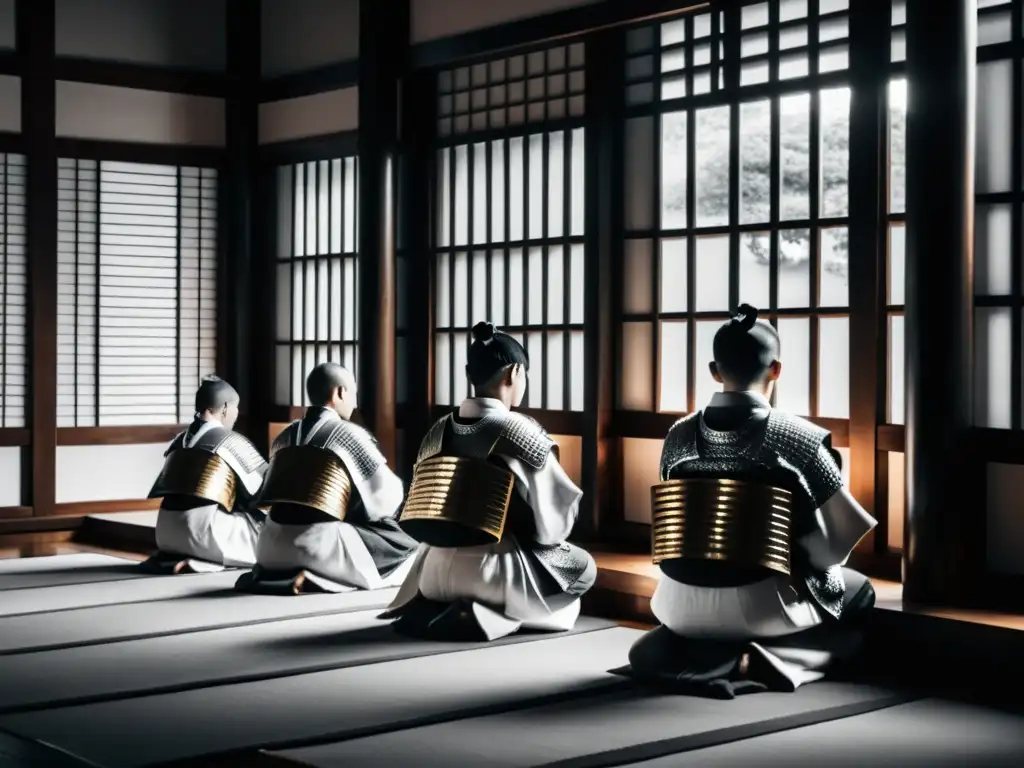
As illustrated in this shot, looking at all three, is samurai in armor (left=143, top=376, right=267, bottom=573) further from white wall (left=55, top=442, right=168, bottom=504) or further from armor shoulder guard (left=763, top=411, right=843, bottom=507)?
armor shoulder guard (left=763, top=411, right=843, bottom=507)

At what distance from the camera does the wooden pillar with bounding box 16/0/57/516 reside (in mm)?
7867

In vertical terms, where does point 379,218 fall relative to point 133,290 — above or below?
above

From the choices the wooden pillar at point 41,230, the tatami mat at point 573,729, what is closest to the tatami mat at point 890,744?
the tatami mat at point 573,729

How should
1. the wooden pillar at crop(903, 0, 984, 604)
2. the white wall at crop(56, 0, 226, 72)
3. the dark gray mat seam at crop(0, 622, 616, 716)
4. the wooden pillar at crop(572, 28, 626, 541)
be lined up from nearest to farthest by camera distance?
the dark gray mat seam at crop(0, 622, 616, 716), the wooden pillar at crop(903, 0, 984, 604), the wooden pillar at crop(572, 28, 626, 541), the white wall at crop(56, 0, 226, 72)

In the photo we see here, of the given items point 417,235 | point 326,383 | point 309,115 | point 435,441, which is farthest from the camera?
point 309,115

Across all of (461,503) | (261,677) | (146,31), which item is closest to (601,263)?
(461,503)

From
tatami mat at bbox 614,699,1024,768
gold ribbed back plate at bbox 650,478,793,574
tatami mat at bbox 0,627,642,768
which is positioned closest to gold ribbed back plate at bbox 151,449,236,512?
tatami mat at bbox 0,627,642,768

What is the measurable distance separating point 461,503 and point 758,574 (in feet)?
3.62

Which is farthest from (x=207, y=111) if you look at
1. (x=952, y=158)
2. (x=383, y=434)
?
(x=952, y=158)

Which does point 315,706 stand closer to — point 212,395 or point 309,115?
point 212,395

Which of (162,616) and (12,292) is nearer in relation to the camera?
(162,616)

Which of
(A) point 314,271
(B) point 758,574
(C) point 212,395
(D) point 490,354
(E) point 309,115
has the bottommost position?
(B) point 758,574

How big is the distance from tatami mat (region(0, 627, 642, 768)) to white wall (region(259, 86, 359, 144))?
403cm

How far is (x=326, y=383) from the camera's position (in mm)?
5734
